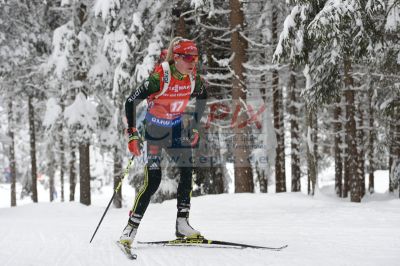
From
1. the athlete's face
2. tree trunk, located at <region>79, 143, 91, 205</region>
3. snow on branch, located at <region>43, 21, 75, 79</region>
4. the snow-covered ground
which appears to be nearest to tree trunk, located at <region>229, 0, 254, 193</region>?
the snow-covered ground

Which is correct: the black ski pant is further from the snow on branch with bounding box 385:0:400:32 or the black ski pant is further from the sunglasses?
the snow on branch with bounding box 385:0:400:32

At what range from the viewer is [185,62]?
15.6 ft

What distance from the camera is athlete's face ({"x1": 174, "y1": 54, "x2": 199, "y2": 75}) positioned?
4.74 m

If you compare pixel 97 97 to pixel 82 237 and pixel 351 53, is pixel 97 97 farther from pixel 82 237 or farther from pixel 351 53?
pixel 82 237

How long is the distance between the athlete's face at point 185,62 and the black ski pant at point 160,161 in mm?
676

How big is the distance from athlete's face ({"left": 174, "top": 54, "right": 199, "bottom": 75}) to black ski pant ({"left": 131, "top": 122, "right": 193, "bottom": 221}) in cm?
68

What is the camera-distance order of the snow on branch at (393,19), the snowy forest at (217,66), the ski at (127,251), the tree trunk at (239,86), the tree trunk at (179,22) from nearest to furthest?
the ski at (127,251) → the snow on branch at (393,19) → the snowy forest at (217,66) → the tree trunk at (239,86) → the tree trunk at (179,22)

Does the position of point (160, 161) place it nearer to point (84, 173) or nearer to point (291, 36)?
point (291, 36)

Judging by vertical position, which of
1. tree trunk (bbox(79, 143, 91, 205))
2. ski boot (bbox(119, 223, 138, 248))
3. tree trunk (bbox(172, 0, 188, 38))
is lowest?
tree trunk (bbox(79, 143, 91, 205))

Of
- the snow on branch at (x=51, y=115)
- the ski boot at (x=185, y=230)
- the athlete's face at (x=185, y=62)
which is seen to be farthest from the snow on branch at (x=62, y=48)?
the ski boot at (x=185, y=230)

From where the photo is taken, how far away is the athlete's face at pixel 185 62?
474cm

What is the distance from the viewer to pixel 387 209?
726 cm

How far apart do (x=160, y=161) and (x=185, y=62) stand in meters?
1.16

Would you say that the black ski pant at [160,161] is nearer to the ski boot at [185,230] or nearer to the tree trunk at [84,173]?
the ski boot at [185,230]
